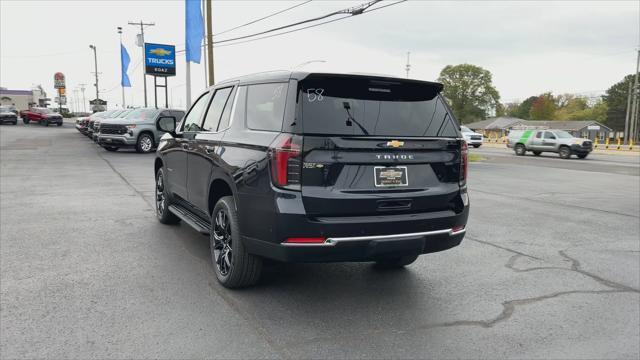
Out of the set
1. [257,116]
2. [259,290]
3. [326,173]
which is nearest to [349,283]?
[259,290]

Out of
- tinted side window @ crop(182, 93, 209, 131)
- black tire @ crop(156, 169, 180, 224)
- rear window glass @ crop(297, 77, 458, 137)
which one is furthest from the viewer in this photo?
black tire @ crop(156, 169, 180, 224)

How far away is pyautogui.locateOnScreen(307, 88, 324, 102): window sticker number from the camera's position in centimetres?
374

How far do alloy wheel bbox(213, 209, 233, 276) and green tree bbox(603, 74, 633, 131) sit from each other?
4644 inches

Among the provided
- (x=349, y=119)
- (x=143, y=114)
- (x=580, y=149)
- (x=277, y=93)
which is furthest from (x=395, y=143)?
(x=580, y=149)

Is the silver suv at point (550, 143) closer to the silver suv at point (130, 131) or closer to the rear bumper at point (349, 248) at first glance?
the silver suv at point (130, 131)

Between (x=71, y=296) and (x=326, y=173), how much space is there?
2502mm

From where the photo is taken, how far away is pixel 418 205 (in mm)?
3850

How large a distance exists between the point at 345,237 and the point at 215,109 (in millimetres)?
2336

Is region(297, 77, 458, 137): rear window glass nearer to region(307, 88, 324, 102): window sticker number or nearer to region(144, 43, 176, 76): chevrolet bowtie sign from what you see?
region(307, 88, 324, 102): window sticker number

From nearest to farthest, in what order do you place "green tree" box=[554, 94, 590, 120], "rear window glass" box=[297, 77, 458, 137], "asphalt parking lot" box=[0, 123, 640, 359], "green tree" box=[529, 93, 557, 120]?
"asphalt parking lot" box=[0, 123, 640, 359]
"rear window glass" box=[297, 77, 458, 137]
"green tree" box=[554, 94, 590, 120]
"green tree" box=[529, 93, 557, 120]

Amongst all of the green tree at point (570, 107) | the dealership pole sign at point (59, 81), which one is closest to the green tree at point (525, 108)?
the green tree at point (570, 107)

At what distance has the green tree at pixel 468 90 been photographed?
11381cm

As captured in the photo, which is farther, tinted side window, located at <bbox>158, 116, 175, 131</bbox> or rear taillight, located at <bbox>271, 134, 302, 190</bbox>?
tinted side window, located at <bbox>158, 116, 175, 131</bbox>

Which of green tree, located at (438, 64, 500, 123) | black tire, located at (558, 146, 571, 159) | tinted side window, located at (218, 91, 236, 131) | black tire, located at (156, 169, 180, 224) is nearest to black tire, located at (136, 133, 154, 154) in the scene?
black tire, located at (156, 169, 180, 224)
